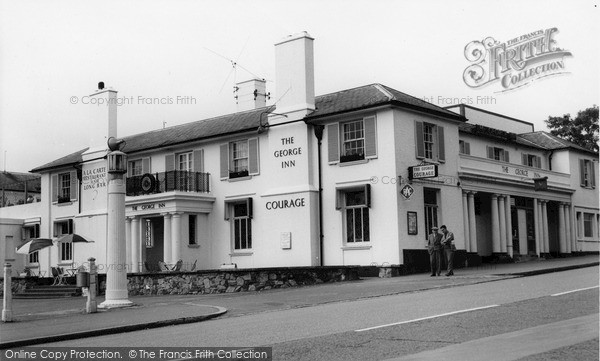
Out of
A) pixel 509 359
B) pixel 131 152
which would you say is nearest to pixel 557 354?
pixel 509 359

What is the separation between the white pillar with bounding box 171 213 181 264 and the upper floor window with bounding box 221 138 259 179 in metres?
2.70

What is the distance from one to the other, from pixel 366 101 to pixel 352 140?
151 centimetres

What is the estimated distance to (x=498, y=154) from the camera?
35.2 metres

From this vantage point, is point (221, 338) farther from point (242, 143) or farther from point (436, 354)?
point (242, 143)

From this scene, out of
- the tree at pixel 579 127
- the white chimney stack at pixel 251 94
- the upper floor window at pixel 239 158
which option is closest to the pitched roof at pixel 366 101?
the upper floor window at pixel 239 158

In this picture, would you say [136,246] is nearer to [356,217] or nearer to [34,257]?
[356,217]

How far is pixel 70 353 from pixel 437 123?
20022 millimetres

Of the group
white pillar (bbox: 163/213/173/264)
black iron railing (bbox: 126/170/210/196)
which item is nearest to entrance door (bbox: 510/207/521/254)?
black iron railing (bbox: 126/170/210/196)

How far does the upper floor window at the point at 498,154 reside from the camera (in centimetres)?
3459

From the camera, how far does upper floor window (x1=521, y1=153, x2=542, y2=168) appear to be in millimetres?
36750

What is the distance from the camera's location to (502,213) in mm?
31719

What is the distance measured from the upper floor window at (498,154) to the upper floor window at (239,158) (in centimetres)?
1113

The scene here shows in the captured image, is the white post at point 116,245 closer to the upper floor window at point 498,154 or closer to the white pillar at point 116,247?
the white pillar at point 116,247

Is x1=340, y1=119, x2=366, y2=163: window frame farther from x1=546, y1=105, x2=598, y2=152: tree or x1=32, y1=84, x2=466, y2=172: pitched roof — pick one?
x1=546, y1=105, x2=598, y2=152: tree
